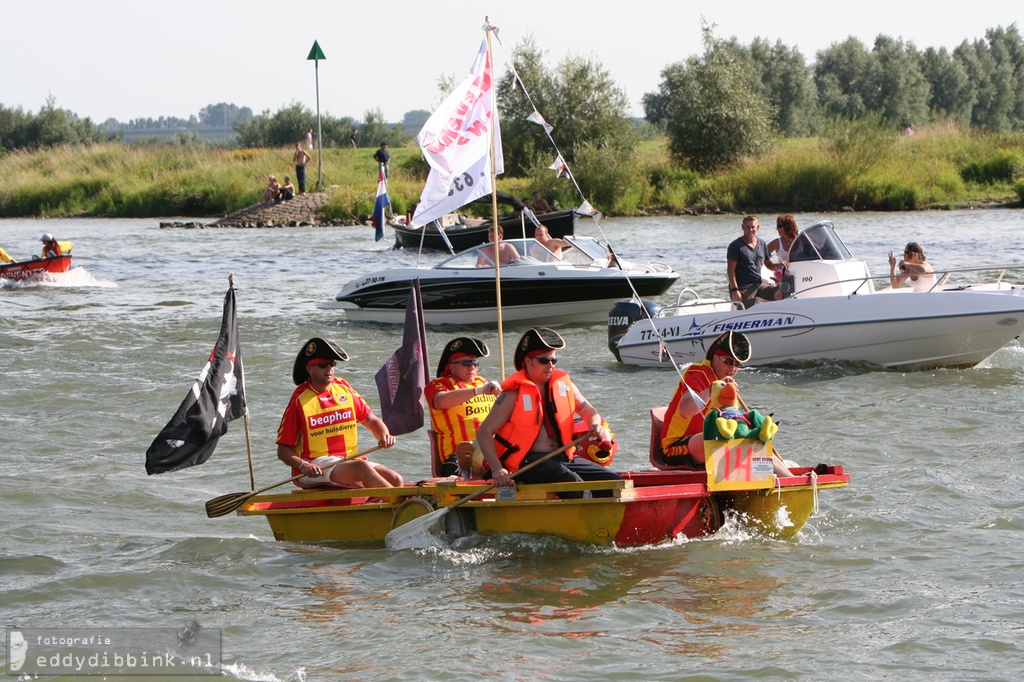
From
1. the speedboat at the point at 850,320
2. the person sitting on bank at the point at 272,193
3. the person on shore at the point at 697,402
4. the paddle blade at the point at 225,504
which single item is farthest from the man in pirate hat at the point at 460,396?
the person sitting on bank at the point at 272,193

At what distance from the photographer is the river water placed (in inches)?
260

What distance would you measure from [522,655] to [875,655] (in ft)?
5.96

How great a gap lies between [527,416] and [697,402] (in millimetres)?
1140

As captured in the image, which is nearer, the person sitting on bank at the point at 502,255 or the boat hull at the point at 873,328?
the boat hull at the point at 873,328

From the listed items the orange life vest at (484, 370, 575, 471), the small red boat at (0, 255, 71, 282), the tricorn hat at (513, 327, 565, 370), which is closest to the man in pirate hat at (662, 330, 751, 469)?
the orange life vest at (484, 370, 575, 471)

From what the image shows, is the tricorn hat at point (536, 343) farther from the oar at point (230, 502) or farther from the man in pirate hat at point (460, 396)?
the oar at point (230, 502)

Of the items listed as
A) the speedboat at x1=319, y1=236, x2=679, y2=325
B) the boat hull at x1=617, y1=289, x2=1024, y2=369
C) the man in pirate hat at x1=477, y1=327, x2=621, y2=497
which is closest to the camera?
the man in pirate hat at x1=477, y1=327, x2=621, y2=497

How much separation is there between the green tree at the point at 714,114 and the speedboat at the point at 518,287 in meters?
30.7

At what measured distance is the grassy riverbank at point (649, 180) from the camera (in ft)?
144

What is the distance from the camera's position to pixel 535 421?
777 centimetres

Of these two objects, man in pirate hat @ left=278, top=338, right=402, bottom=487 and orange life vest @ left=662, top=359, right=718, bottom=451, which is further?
man in pirate hat @ left=278, top=338, right=402, bottom=487

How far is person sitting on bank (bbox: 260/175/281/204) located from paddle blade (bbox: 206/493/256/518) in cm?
4154

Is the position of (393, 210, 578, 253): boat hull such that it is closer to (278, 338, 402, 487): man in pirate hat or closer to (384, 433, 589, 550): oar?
(278, 338, 402, 487): man in pirate hat

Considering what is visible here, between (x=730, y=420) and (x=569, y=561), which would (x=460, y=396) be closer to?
(x=569, y=561)
